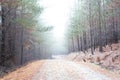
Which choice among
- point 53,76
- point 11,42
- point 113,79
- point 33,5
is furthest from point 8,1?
point 113,79

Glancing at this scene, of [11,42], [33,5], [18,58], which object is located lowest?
[18,58]

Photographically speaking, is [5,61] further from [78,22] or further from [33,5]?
[78,22]

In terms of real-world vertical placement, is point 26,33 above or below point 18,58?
above

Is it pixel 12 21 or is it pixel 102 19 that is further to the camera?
pixel 102 19

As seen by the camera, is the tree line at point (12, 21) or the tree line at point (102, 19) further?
the tree line at point (102, 19)

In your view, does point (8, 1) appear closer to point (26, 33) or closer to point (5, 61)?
point (5, 61)

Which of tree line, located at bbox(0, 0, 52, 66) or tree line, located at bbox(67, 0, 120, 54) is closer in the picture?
tree line, located at bbox(0, 0, 52, 66)

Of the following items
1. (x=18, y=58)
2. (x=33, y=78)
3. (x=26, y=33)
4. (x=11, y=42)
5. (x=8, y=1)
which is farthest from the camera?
(x=26, y=33)

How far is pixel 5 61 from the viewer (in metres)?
24.7

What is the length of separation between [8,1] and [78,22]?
25.7m

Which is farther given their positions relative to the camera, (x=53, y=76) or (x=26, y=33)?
(x=26, y=33)

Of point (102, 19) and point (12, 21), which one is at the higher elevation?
point (102, 19)

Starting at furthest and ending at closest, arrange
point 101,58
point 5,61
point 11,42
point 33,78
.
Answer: point 11,42 < point 101,58 < point 5,61 < point 33,78

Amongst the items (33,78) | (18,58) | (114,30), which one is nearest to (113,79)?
(33,78)
